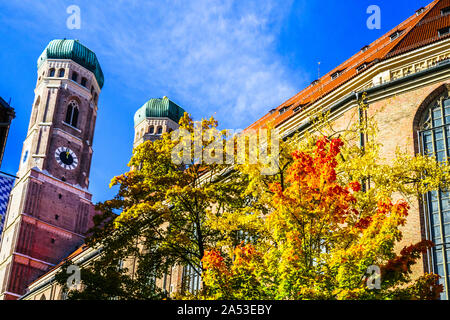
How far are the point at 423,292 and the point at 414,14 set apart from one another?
23632 millimetres

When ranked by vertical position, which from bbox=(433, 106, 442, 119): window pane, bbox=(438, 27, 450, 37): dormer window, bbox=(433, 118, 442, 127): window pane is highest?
bbox=(438, 27, 450, 37): dormer window

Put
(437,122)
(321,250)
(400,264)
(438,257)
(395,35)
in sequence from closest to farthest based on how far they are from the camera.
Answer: (400,264)
(321,250)
(438,257)
(437,122)
(395,35)

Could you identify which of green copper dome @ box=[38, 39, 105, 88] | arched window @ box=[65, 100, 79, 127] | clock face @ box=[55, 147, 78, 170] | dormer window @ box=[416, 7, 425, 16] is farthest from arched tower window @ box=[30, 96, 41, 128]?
dormer window @ box=[416, 7, 425, 16]

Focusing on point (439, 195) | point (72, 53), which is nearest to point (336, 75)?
point (439, 195)

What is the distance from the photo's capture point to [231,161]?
19.1m

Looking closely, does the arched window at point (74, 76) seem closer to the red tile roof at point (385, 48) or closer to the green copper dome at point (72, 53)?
the green copper dome at point (72, 53)

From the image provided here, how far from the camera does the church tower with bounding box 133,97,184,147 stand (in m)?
73.6

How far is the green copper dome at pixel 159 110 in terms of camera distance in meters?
74.8

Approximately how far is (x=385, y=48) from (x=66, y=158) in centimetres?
4085

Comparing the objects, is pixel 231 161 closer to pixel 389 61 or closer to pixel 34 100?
pixel 389 61

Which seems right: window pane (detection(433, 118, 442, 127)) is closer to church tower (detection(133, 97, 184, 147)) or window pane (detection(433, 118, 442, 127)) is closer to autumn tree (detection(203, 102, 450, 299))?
autumn tree (detection(203, 102, 450, 299))

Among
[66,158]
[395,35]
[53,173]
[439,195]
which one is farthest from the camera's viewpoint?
[66,158]

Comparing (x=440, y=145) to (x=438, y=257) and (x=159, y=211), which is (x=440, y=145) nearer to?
(x=438, y=257)

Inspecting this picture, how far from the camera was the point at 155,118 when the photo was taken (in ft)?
245
